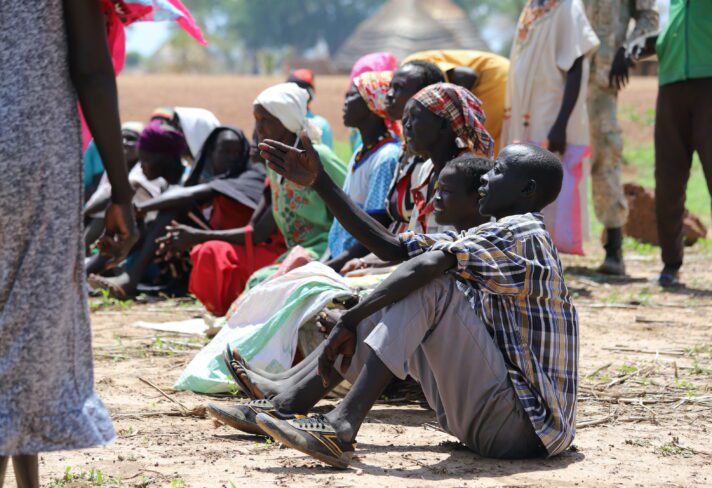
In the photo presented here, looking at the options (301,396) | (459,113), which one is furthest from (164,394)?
(459,113)

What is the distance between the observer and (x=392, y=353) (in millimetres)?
3457

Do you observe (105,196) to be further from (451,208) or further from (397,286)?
(397,286)

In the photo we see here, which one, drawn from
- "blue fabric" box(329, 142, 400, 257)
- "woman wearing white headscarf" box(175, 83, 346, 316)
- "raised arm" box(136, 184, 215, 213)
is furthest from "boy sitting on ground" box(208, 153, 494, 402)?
"raised arm" box(136, 184, 215, 213)

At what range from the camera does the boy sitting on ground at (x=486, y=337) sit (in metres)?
3.47

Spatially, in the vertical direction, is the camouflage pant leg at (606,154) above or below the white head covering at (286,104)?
below

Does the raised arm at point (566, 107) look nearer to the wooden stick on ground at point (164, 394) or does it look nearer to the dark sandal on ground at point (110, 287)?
the dark sandal on ground at point (110, 287)

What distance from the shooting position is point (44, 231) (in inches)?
100

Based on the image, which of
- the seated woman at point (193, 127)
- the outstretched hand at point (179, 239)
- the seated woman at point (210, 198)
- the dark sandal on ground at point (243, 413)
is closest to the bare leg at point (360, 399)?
the dark sandal on ground at point (243, 413)

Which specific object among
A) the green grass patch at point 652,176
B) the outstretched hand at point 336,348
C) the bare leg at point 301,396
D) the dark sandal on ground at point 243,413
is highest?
the outstretched hand at point 336,348

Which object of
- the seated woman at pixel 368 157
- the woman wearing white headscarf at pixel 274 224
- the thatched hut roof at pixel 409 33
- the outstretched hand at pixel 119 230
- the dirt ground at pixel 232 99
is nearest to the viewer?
the outstretched hand at pixel 119 230

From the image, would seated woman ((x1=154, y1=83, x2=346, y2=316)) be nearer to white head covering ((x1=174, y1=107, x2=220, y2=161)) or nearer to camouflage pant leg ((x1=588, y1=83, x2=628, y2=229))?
white head covering ((x1=174, y1=107, x2=220, y2=161))

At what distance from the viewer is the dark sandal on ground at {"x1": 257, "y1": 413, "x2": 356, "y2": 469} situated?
3465 millimetres

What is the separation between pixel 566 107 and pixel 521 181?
3987mm

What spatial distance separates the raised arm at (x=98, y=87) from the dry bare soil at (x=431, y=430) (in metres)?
1.01
